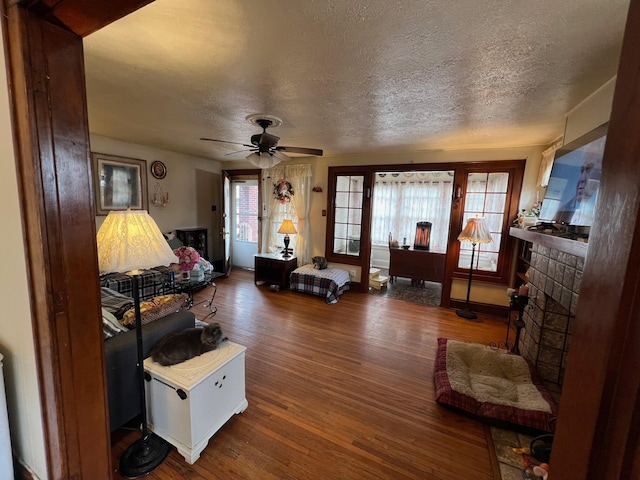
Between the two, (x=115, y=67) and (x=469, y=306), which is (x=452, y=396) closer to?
(x=469, y=306)

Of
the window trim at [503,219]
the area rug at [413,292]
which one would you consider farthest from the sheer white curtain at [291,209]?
the window trim at [503,219]

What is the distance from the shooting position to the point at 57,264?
3.08 ft

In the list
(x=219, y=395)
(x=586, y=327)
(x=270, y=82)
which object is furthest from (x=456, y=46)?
(x=219, y=395)

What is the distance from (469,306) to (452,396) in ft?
7.49

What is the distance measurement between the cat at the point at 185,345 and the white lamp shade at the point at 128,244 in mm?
625

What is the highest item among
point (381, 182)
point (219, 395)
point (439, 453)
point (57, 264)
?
point (381, 182)

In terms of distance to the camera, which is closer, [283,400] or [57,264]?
[57,264]

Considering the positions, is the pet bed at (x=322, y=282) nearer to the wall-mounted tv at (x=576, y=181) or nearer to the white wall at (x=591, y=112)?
the wall-mounted tv at (x=576, y=181)

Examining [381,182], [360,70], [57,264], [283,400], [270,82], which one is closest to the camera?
[57,264]

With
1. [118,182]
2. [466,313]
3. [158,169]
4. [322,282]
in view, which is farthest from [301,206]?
[466,313]

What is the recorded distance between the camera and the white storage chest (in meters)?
1.52

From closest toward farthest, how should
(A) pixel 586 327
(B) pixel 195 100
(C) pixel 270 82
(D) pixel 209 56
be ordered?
(A) pixel 586 327
(D) pixel 209 56
(C) pixel 270 82
(B) pixel 195 100

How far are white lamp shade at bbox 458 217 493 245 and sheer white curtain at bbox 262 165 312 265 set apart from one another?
2.61 metres

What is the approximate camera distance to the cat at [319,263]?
15.2 feet
